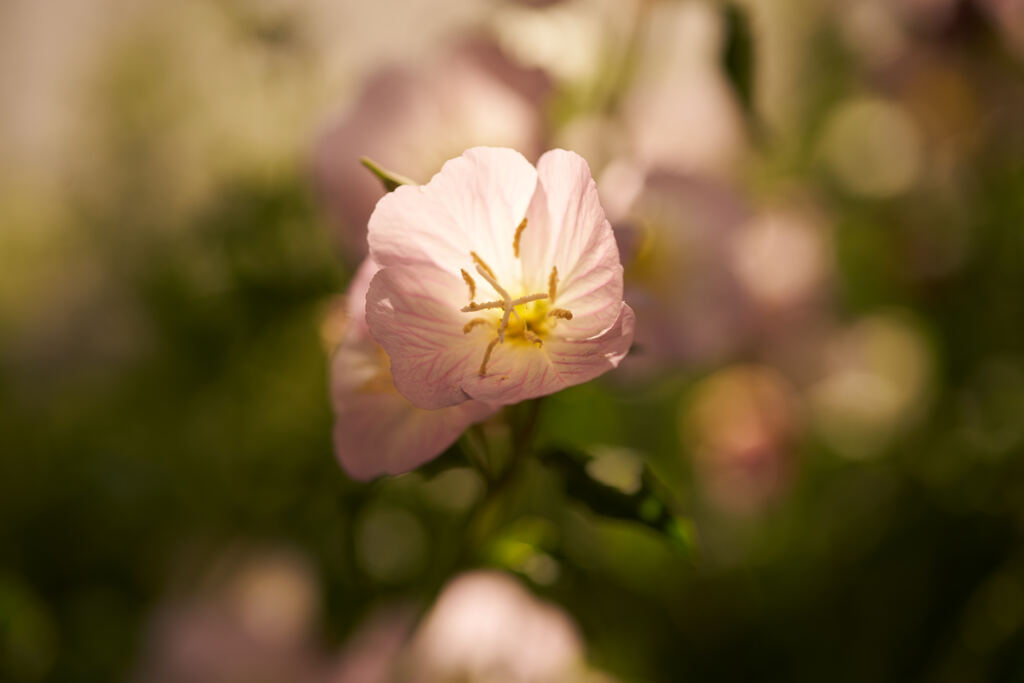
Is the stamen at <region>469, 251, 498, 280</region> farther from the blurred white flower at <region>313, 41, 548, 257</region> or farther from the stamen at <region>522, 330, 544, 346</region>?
the blurred white flower at <region>313, 41, 548, 257</region>

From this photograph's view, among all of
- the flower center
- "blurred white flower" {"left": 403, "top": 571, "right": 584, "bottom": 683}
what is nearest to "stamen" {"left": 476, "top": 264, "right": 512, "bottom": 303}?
the flower center

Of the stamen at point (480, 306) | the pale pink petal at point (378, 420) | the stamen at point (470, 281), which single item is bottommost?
the pale pink petal at point (378, 420)

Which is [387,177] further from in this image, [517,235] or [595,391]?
[595,391]

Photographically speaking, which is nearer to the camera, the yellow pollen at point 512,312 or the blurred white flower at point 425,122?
the yellow pollen at point 512,312

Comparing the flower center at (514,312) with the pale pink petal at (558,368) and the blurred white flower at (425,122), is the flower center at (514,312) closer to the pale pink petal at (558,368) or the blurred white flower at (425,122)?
the pale pink petal at (558,368)

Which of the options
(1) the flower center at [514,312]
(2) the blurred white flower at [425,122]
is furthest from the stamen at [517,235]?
(2) the blurred white flower at [425,122]

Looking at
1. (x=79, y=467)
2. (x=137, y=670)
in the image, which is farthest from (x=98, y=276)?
(x=137, y=670)
